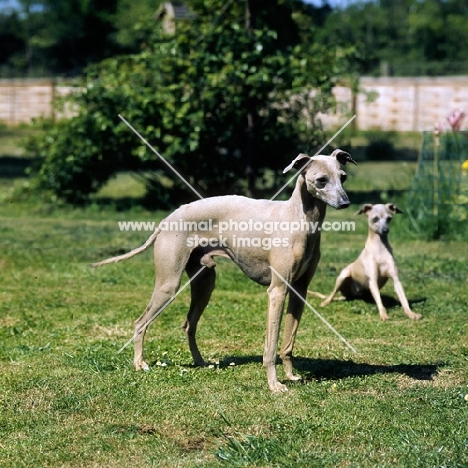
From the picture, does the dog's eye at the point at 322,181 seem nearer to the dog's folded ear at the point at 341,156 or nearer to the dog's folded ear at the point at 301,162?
the dog's folded ear at the point at 301,162

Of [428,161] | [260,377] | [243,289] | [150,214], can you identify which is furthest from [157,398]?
[150,214]

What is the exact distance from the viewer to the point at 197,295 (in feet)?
22.8

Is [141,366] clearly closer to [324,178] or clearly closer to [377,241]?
[324,178]

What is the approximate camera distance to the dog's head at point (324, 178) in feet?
19.6

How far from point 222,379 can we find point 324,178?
1.64 meters

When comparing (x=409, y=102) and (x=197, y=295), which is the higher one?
(x=409, y=102)

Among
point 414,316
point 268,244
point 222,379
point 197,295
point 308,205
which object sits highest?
point 308,205

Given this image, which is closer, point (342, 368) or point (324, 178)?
point (324, 178)

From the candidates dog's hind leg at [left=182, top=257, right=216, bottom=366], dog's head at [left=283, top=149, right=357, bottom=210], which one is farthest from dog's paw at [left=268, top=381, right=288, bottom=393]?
dog's head at [left=283, top=149, right=357, bottom=210]

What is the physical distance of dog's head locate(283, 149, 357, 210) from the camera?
597 cm

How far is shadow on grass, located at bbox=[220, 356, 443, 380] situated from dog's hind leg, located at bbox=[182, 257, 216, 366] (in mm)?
244

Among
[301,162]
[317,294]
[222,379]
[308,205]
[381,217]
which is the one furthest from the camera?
[317,294]

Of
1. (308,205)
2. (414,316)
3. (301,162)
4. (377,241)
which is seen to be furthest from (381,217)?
(301,162)

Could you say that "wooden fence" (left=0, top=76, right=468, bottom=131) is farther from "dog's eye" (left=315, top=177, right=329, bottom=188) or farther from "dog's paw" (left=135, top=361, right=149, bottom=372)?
"dog's eye" (left=315, top=177, right=329, bottom=188)
